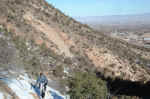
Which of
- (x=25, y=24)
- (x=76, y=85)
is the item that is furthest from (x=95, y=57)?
(x=76, y=85)

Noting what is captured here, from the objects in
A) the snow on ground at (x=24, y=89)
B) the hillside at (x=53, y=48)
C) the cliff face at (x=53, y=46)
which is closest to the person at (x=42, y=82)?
the snow on ground at (x=24, y=89)

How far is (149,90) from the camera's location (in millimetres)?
18984

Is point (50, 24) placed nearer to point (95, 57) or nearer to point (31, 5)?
point (31, 5)

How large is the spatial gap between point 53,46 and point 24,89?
33.8ft

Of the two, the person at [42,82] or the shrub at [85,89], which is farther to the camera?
the shrub at [85,89]

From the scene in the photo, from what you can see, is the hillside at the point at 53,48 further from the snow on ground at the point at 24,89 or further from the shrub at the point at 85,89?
the shrub at the point at 85,89

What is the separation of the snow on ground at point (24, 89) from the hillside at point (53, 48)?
0.75 meters

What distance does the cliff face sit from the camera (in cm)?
1562

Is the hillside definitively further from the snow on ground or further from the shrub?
the shrub

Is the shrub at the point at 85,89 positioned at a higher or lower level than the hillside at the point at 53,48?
lower

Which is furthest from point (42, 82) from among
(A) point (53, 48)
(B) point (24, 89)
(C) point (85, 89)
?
(A) point (53, 48)

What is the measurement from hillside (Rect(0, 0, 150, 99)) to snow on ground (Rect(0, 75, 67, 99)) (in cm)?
75

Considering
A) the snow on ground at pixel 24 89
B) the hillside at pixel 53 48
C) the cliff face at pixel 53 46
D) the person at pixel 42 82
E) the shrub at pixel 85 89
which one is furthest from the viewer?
the cliff face at pixel 53 46

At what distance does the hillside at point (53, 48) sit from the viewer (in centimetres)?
1462
